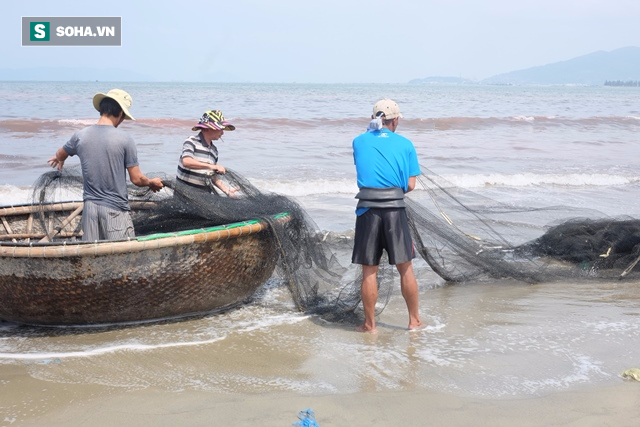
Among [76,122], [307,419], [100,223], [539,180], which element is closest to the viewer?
[307,419]

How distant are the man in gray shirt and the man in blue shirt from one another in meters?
1.56

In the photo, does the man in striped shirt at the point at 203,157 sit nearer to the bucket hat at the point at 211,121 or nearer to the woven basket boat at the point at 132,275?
the bucket hat at the point at 211,121

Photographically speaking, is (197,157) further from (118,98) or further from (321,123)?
(321,123)

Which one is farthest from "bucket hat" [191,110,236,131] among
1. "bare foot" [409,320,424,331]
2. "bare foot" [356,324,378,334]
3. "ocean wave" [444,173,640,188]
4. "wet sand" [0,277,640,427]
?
"ocean wave" [444,173,640,188]

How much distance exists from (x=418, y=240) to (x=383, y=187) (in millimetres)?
1072

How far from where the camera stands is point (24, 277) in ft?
14.9


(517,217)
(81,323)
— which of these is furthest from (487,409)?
(517,217)

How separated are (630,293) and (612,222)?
95cm

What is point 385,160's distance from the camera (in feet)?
15.3

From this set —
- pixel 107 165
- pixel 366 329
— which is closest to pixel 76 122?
pixel 107 165

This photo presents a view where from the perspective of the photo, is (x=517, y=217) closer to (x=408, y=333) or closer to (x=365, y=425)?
(x=408, y=333)

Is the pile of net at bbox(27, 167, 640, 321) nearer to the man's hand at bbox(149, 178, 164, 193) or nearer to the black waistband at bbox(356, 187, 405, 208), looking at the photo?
the man's hand at bbox(149, 178, 164, 193)

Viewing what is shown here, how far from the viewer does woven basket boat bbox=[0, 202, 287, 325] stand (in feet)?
14.6

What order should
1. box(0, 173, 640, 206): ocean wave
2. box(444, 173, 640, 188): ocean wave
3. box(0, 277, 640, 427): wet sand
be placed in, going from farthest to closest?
box(444, 173, 640, 188): ocean wave, box(0, 173, 640, 206): ocean wave, box(0, 277, 640, 427): wet sand
